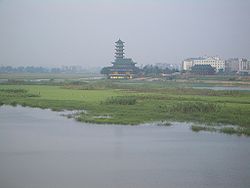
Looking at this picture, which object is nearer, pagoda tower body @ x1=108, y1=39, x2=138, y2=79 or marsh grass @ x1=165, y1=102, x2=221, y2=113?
marsh grass @ x1=165, y1=102, x2=221, y2=113

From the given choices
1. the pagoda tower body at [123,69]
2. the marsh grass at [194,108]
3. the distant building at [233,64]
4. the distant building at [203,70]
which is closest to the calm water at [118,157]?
the marsh grass at [194,108]

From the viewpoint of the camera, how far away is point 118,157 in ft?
39.1

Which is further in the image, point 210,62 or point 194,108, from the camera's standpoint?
point 210,62

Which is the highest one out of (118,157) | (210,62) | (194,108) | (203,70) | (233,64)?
(210,62)

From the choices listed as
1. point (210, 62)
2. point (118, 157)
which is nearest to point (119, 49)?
point (210, 62)

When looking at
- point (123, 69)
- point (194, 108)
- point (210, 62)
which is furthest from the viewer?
point (210, 62)

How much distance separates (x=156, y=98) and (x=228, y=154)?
48.9ft

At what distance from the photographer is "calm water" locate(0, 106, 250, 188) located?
9680 mm

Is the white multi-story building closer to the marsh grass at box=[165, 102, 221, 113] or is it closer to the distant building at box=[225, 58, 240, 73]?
the distant building at box=[225, 58, 240, 73]

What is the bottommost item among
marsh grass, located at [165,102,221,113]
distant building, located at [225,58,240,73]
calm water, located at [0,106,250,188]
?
calm water, located at [0,106,250,188]

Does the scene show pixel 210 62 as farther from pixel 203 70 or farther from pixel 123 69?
pixel 123 69

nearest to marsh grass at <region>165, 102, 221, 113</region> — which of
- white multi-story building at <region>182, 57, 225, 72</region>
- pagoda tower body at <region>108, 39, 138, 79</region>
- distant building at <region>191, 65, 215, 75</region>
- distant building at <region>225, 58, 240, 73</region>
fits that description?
pagoda tower body at <region>108, 39, 138, 79</region>

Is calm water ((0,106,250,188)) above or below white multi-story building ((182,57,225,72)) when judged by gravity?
below

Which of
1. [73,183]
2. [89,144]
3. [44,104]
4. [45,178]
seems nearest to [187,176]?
[73,183]
